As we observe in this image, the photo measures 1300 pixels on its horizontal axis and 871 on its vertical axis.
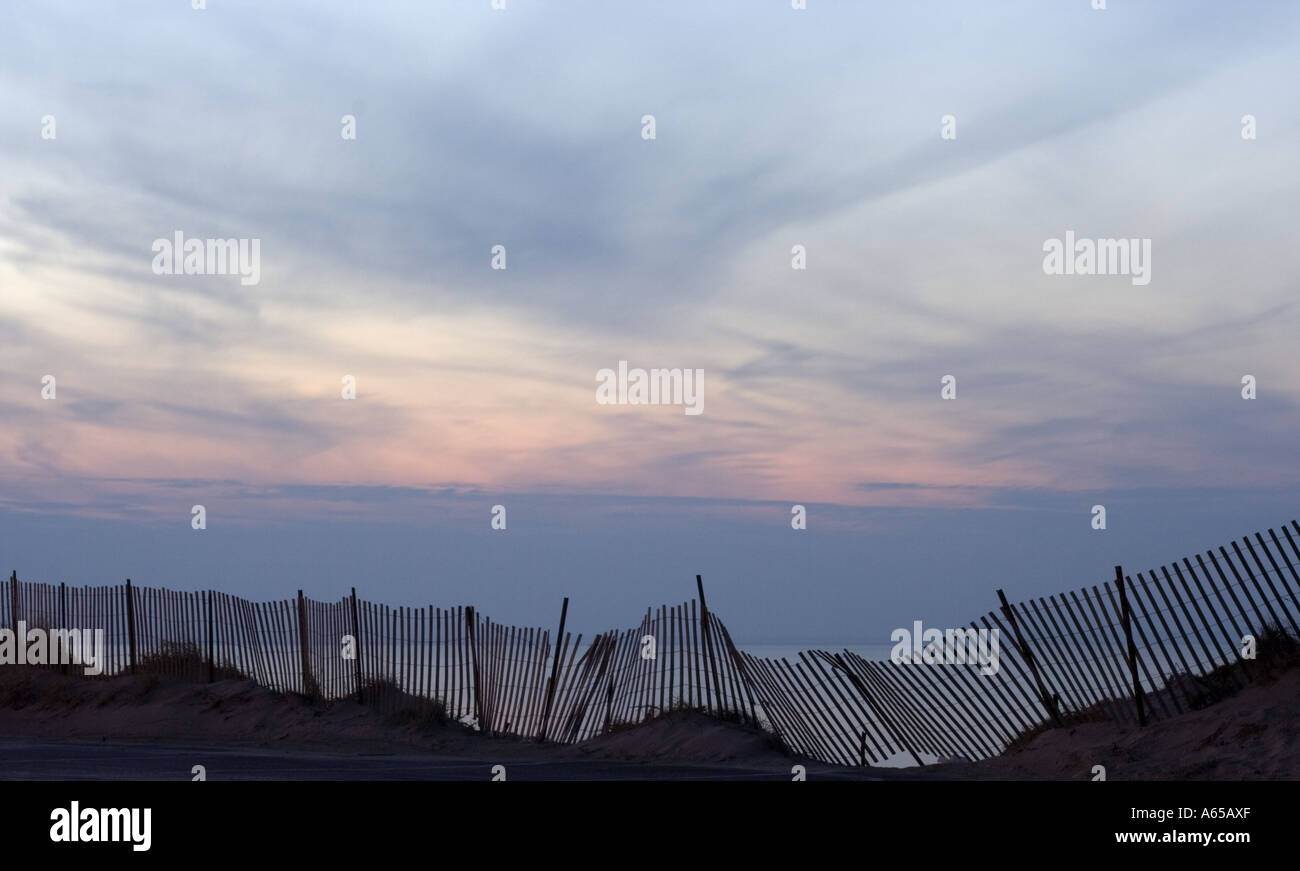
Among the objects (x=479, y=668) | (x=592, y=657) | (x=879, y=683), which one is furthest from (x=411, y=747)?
(x=879, y=683)

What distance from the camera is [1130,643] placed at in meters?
15.3

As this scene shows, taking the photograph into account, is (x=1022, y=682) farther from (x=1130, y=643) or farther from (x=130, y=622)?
(x=130, y=622)

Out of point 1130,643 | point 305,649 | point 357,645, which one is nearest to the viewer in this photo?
point 1130,643

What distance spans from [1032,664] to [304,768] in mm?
9197

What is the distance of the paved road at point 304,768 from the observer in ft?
48.0

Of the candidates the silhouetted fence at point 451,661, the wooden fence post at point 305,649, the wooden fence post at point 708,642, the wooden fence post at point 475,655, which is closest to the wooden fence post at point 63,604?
the silhouetted fence at point 451,661

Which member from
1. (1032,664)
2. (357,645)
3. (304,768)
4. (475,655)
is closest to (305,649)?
(357,645)

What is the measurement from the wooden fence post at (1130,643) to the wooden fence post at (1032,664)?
132cm

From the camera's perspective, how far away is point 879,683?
59.7ft

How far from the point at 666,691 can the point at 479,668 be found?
10.7 feet

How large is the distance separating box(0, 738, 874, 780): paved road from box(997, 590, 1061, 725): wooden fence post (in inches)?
107

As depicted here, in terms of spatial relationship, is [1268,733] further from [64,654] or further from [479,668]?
[64,654]

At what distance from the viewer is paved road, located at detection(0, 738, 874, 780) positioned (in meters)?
14.6

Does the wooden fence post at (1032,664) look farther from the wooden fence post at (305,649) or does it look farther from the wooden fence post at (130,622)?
the wooden fence post at (130,622)
